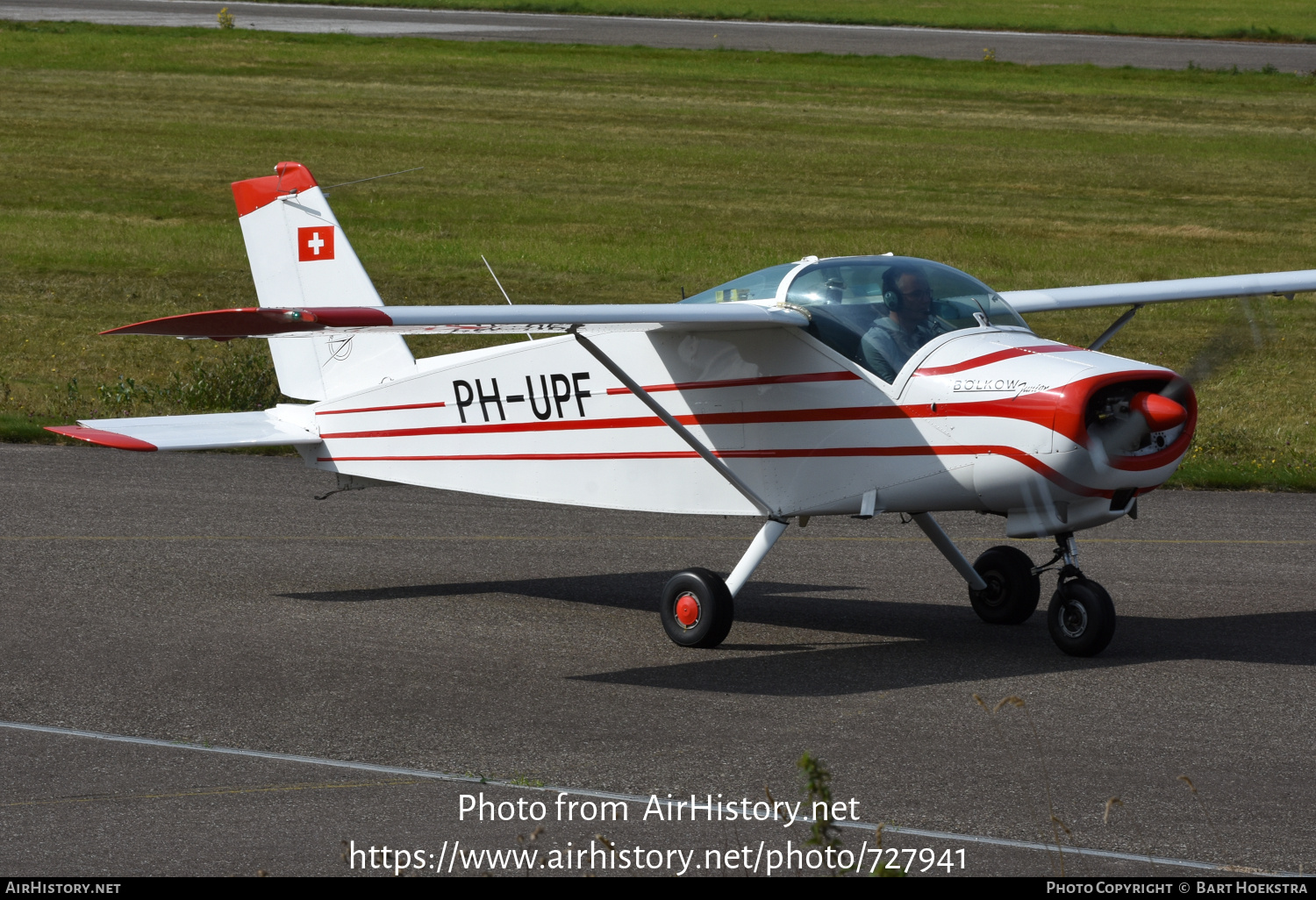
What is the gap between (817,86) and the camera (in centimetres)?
4353

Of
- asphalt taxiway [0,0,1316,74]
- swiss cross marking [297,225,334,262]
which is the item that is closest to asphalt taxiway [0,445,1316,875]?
swiss cross marking [297,225,334,262]

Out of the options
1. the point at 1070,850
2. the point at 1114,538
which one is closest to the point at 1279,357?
the point at 1114,538

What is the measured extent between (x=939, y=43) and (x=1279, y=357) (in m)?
34.5

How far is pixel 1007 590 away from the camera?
9.55 meters

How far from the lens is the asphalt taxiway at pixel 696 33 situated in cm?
4994

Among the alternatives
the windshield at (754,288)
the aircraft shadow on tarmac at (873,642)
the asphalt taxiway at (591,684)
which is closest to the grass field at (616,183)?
the aircraft shadow on tarmac at (873,642)

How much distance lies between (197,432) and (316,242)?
1.67m

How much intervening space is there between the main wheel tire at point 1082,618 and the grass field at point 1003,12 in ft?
170

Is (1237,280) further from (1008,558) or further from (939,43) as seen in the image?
(939,43)

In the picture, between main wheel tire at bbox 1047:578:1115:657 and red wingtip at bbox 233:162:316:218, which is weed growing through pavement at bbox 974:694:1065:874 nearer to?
main wheel tire at bbox 1047:578:1115:657

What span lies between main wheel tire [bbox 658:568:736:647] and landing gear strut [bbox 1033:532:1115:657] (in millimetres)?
1802

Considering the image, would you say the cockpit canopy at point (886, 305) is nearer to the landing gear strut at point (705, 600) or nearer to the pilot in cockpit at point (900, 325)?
the pilot in cockpit at point (900, 325)

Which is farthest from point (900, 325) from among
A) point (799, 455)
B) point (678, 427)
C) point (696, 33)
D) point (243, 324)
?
point (696, 33)

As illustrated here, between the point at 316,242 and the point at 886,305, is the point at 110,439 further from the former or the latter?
the point at 886,305
